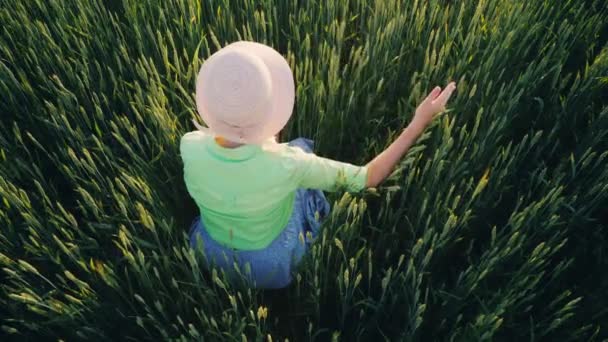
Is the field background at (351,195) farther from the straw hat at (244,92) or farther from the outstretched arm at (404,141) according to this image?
the straw hat at (244,92)

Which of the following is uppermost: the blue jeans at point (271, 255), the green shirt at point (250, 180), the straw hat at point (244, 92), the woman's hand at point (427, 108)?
the straw hat at point (244, 92)

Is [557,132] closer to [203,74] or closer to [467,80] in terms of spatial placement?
[467,80]

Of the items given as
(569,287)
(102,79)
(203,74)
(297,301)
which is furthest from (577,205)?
(102,79)

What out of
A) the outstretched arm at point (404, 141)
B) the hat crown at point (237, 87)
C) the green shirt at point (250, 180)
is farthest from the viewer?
the outstretched arm at point (404, 141)

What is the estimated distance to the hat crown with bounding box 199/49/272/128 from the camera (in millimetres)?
927

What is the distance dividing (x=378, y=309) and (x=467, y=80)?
729 millimetres

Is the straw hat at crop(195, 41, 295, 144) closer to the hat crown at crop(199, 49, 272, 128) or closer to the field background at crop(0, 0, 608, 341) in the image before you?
the hat crown at crop(199, 49, 272, 128)

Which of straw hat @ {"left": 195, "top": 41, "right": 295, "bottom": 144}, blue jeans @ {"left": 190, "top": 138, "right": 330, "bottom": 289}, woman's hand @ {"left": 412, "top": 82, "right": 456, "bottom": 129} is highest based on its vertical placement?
straw hat @ {"left": 195, "top": 41, "right": 295, "bottom": 144}

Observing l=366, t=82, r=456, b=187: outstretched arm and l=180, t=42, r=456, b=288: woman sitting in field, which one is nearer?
l=180, t=42, r=456, b=288: woman sitting in field

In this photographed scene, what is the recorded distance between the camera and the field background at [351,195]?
1.11 meters

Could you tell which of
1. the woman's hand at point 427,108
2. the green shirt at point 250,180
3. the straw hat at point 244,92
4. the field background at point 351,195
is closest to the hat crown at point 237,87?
the straw hat at point 244,92

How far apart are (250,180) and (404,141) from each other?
13.8 inches

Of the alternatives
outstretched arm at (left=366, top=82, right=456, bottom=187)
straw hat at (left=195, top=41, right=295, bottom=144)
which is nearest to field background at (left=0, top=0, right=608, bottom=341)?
outstretched arm at (left=366, top=82, right=456, bottom=187)

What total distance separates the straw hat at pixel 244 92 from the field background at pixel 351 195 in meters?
0.21
